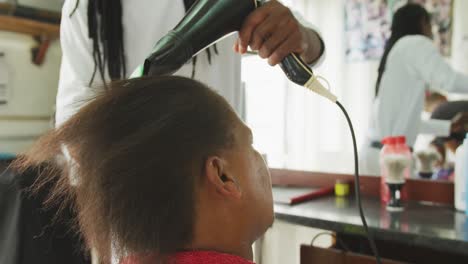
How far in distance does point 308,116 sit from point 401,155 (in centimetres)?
45

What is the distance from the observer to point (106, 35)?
81 cm

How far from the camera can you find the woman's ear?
1.81 feet

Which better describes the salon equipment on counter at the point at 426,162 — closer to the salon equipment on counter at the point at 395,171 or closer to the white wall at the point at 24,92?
the salon equipment on counter at the point at 395,171

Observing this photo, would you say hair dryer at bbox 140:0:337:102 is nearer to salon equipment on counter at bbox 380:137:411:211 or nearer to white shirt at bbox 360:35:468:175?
salon equipment on counter at bbox 380:137:411:211

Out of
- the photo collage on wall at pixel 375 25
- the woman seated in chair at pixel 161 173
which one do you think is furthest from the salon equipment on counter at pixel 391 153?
the woman seated in chair at pixel 161 173

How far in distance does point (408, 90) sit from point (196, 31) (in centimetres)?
98

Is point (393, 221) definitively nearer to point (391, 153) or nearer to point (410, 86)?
point (391, 153)

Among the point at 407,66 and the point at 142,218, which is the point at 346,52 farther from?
the point at 142,218

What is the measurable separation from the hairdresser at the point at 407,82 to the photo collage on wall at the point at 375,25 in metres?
0.02

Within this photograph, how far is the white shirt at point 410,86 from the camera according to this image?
4.28 ft

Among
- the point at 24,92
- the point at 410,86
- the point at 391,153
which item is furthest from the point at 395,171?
the point at 24,92

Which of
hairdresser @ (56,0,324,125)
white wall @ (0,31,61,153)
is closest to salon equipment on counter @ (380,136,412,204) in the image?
hairdresser @ (56,0,324,125)

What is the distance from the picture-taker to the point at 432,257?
1.07m

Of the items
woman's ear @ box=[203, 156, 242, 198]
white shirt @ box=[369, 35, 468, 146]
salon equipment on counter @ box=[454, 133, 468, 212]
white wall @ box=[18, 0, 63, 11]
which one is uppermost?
white wall @ box=[18, 0, 63, 11]
